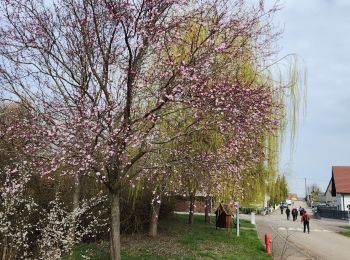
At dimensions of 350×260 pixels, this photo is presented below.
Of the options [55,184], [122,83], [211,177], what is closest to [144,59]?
[122,83]

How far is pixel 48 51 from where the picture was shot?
32.1 feet

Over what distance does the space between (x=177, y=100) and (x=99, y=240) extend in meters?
10.2

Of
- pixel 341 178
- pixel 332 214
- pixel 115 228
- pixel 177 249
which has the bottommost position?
pixel 177 249

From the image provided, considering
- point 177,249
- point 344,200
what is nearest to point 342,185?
point 344,200

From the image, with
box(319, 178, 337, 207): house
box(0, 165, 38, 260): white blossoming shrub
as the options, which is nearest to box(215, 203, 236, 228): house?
box(0, 165, 38, 260): white blossoming shrub

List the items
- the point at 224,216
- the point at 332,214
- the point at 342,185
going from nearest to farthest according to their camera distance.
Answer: the point at 224,216 → the point at 332,214 → the point at 342,185

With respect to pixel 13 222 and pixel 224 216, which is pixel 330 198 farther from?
pixel 13 222

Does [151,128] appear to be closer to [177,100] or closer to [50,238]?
[177,100]

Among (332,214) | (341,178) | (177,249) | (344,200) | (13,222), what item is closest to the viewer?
(13,222)

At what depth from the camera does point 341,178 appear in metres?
70.9

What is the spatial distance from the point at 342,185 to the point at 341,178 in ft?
9.59

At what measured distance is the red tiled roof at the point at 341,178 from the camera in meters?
67.2

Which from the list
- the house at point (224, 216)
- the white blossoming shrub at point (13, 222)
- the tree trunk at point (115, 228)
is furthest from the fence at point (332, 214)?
the white blossoming shrub at point (13, 222)

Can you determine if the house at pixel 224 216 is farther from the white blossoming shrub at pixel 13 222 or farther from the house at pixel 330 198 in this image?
the house at pixel 330 198
